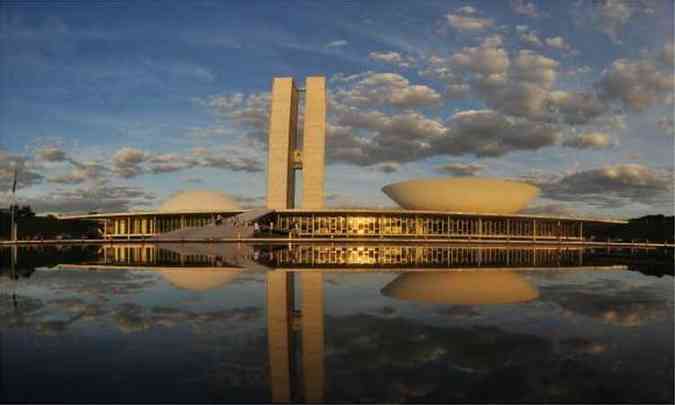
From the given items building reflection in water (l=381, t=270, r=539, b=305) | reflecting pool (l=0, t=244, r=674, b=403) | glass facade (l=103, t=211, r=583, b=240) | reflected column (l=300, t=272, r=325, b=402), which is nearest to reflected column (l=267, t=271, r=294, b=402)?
reflecting pool (l=0, t=244, r=674, b=403)

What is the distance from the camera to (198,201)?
240 ft

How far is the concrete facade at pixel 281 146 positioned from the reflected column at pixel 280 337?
53.5 meters

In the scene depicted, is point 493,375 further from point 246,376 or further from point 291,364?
point 246,376

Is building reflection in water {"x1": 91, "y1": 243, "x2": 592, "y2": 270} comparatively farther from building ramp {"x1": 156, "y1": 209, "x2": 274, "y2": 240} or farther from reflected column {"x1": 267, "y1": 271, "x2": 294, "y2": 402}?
building ramp {"x1": 156, "y1": 209, "x2": 274, "y2": 240}

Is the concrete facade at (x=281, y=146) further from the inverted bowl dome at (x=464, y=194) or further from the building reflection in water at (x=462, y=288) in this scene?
the building reflection in water at (x=462, y=288)

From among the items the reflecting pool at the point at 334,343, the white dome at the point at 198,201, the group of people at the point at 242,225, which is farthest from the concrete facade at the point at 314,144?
the reflecting pool at the point at 334,343

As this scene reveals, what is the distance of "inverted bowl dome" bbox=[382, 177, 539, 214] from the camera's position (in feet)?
206

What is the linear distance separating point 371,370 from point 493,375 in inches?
53.6

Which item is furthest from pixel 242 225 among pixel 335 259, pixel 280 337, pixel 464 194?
pixel 280 337

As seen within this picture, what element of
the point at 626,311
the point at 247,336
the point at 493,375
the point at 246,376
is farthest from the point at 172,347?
the point at 626,311

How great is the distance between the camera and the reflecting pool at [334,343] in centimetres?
527

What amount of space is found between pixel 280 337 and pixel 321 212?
52149mm

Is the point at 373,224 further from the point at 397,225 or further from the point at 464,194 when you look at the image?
the point at 464,194

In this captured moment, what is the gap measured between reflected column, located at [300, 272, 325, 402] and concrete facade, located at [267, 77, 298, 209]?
5438 cm
